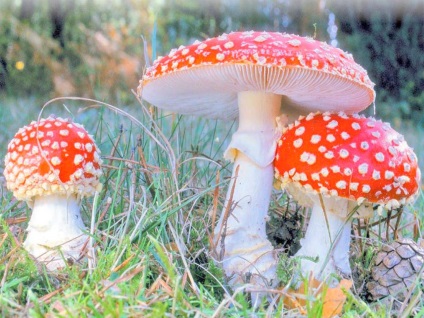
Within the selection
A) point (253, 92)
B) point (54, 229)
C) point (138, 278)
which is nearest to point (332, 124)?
point (253, 92)

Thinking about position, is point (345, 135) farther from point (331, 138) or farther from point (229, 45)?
point (229, 45)

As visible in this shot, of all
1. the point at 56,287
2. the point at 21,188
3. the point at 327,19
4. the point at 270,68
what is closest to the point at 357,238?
the point at 270,68

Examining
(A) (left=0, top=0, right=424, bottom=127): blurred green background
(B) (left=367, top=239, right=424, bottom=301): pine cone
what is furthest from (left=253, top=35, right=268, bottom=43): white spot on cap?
(A) (left=0, top=0, right=424, bottom=127): blurred green background

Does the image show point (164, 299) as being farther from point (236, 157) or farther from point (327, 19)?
point (327, 19)

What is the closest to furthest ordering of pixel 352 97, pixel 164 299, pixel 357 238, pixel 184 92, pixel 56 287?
1. pixel 164 299
2. pixel 56 287
3. pixel 352 97
4. pixel 184 92
5. pixel 357 238

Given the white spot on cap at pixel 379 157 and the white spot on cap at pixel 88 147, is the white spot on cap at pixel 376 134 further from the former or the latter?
the white spot on cap at pixel 88 147

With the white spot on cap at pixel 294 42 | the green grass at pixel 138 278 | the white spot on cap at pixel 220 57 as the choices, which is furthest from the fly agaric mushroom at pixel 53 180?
the white spot on cap at pixel 294 42
